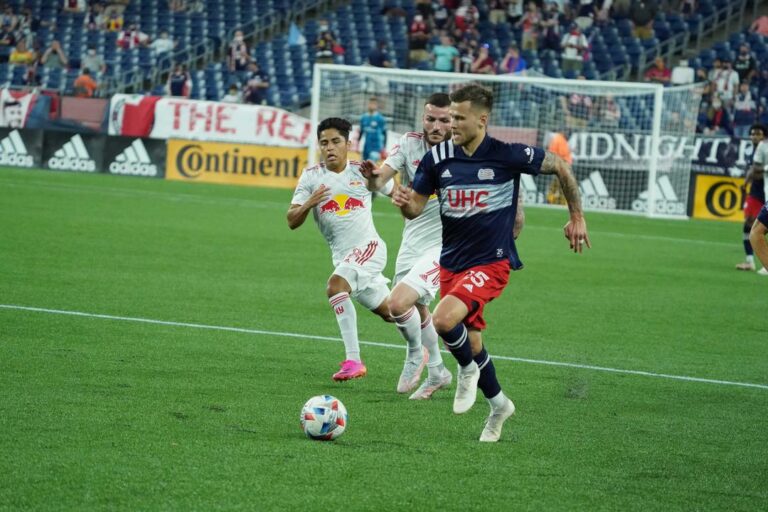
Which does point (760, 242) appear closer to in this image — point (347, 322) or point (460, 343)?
point (460, 343)

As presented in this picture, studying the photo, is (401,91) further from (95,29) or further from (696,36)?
(95,29)

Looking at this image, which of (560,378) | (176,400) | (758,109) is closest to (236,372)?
(176,400)

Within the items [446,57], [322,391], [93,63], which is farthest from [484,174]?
[93,63]

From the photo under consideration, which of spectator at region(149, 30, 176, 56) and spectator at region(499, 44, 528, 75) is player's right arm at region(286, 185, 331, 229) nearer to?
spectator at region(499, 44, 528, 75)

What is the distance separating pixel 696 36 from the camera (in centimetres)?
3384

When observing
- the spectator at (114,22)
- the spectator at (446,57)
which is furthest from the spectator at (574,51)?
the spectator at (114,22)

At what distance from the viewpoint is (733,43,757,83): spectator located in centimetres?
2992

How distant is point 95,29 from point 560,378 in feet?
108

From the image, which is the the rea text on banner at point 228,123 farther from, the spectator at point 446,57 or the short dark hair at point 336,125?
the short dark hair at point 336,125

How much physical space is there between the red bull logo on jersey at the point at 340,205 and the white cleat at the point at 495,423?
2.60 metres

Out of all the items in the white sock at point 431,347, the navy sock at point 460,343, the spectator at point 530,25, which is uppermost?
the spectator at point 530,25

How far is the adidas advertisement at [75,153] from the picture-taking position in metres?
31.1

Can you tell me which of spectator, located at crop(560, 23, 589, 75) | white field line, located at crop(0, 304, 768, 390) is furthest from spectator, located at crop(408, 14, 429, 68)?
white field line, located at crop(0, 304, 768, 390)

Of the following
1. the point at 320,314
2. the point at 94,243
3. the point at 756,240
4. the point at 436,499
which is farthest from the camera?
the point at 94,243
